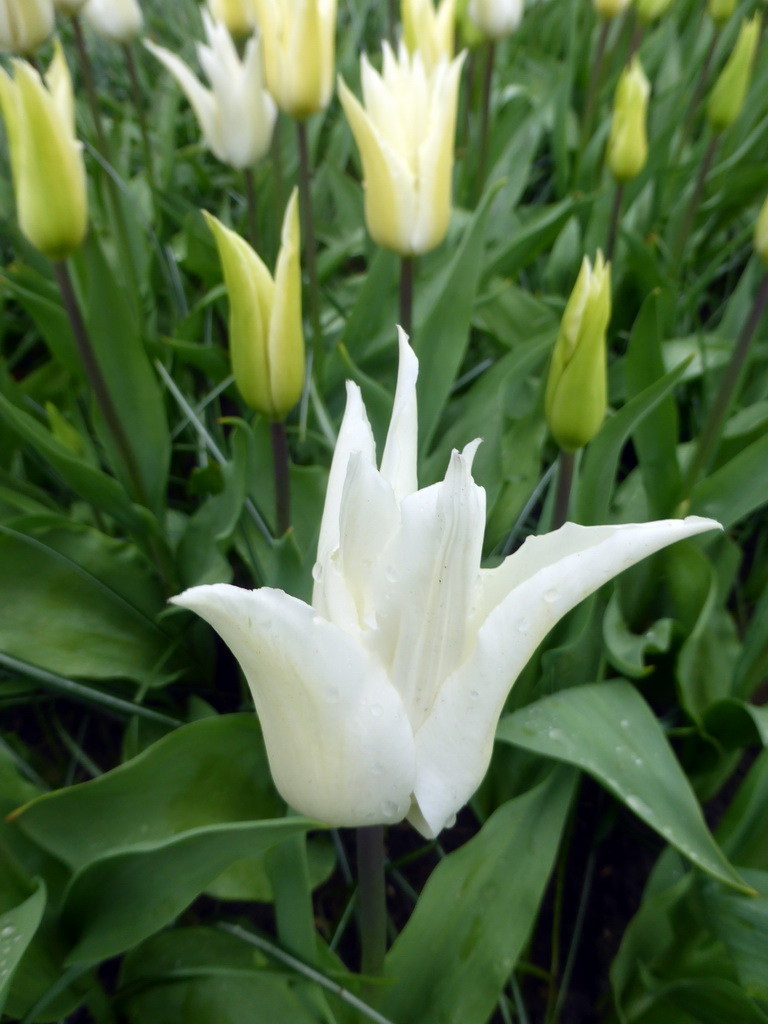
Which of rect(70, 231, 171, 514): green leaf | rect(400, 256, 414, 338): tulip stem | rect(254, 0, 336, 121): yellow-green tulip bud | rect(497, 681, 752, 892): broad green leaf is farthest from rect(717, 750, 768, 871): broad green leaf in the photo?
rect(254, 0, 336, 121): yellow-green tulip bud

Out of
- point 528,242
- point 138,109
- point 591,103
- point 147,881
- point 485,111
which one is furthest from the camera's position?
point 591,103

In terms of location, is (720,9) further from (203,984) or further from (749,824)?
(203,984)

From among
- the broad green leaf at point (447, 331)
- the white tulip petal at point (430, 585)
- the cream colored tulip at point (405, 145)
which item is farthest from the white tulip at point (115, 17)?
the white tulip petal at point (430, 585)

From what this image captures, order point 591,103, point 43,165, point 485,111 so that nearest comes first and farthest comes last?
point 43,165 < point 485,111 < point 591,103

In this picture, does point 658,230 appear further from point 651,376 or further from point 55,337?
point 55,337

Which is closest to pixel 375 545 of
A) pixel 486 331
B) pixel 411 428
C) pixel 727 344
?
pixel 411 428

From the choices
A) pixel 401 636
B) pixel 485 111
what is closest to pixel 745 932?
pixel 401 636

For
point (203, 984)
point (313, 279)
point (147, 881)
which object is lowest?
point (203, 984)

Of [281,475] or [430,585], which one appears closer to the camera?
[430,585]
